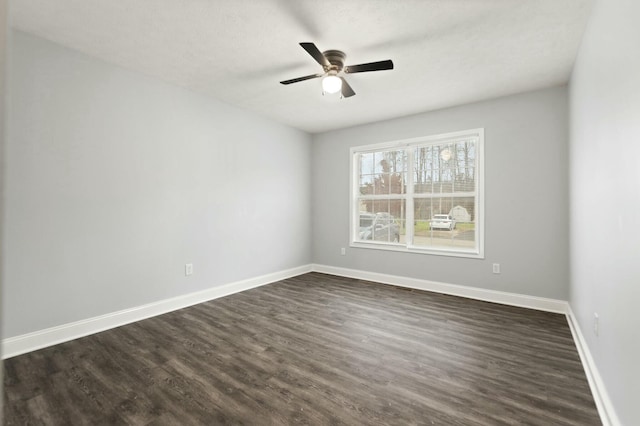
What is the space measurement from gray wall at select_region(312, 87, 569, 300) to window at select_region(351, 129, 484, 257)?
0.14 metres

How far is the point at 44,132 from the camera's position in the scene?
2705 millimetres

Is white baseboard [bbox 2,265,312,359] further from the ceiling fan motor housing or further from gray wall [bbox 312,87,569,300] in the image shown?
the ceiling fan motor housing

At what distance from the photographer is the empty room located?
6.37 ft

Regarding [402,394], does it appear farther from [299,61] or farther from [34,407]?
[299,61]

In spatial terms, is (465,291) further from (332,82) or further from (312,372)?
(332,82)

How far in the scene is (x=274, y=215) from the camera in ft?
16.4

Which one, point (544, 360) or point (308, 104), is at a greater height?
point (308, 104)

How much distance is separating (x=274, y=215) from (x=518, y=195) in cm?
337

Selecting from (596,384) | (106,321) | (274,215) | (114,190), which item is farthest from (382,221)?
(106,321)

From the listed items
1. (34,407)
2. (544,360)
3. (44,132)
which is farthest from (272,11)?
(544,360)

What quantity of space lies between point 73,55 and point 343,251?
13.9 ft

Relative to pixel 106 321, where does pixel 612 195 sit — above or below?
above

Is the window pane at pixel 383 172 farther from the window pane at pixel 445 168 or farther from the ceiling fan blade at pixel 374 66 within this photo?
the ceiling fan blade at pixel 374 66

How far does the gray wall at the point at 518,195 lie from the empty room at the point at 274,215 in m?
0.02
